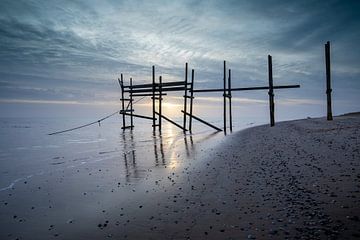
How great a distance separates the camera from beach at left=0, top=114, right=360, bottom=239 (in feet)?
11.6

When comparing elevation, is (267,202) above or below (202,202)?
above

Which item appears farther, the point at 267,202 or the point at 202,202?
the point at 202,202

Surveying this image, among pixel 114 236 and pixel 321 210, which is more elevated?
pixel 321 210

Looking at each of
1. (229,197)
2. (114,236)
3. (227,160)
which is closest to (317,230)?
(229,197)

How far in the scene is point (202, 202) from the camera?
474cm

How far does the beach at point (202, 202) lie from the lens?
353 cm

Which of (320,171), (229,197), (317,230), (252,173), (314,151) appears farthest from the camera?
(314,151)

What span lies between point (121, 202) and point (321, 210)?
3.77 meters

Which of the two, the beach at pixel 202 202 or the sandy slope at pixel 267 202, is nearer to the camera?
the sandy slope at pixel 267 202

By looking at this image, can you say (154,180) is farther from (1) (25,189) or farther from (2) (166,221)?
(1) (25,189)

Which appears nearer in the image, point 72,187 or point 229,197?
point 229,197

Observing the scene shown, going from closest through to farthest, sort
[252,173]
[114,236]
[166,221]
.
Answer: [114,236] < [166,221] < [252,173]

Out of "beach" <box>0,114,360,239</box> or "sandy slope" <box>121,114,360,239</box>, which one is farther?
"beach" <box>0,114,360,239</box>

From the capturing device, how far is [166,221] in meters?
4.02
